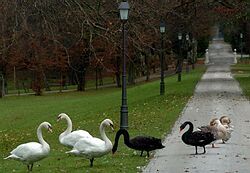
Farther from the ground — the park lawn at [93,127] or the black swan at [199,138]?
the black swan at [199,138]

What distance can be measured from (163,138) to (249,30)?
5839cm

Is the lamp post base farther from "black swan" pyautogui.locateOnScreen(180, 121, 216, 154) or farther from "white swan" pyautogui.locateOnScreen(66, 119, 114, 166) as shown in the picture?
"white swan" pyautogui.locateOnScreen(66, 119, 114, 166)

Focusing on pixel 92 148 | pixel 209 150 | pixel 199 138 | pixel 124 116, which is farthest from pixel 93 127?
pixel 92 148

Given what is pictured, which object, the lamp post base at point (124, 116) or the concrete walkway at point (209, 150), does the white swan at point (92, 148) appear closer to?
the concrete walkway at point (209, 150)

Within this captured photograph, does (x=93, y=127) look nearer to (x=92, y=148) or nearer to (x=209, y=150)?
(x=209, y=150)

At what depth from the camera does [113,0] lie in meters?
19.0

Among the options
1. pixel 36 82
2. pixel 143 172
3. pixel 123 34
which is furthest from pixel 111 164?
pixel 36 82

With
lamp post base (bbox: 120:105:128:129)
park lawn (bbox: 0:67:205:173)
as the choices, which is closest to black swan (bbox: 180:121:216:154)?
park lawn (bbox: 0:67:205:173)

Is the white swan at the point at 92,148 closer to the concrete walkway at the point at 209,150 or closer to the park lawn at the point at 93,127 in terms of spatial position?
the park lawn at the point at 93,127

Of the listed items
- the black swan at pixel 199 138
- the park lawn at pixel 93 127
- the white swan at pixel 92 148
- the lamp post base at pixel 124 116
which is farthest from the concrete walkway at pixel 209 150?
the lamp post base at pixel 124 116

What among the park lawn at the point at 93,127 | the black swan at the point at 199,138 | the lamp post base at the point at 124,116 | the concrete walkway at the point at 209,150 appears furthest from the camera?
the lamp post base at the point at 124,116

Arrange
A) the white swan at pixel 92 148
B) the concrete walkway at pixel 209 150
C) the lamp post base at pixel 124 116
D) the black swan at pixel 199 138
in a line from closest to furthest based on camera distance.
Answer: the white swan at pixel 92 148 < the concrete walkway at pixel 209 150 < the black swan at pixel 199 138 < the lamp post base at pixel 124 116

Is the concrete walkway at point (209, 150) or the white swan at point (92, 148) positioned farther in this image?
the concrete walkway at point (209, 150)

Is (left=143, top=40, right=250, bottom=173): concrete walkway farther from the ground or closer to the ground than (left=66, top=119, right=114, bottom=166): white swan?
closer to the ground
